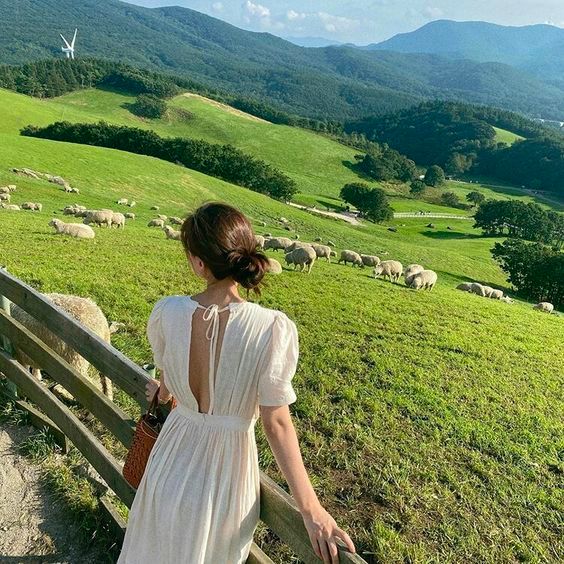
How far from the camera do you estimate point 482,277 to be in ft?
136

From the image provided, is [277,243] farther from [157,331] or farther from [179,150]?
[179,150]

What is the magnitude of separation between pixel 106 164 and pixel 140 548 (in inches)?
2041

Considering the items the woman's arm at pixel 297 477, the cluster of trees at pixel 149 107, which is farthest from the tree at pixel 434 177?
the woman's arm at pixel 297 477

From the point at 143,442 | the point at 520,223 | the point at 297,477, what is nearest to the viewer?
the point at 297,477

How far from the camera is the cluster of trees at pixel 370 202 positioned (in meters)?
86.4

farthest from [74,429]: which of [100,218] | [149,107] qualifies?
[149,107]

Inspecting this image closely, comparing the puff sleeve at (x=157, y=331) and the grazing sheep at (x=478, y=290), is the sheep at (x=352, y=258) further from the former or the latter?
the puff sleeve at (x=157, y=331)

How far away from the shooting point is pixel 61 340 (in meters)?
6.51

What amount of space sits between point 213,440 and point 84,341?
2.39m

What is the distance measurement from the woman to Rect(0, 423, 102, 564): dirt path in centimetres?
184

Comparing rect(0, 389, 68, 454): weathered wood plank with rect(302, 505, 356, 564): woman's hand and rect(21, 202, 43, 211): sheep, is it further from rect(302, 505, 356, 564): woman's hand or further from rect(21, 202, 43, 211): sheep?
Result: rect(21, 202, 43, 211): sheep

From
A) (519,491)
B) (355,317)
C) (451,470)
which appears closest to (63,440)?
(451,470)

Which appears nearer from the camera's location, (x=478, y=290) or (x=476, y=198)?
(x=478, y=290)

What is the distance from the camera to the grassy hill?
6105mm
